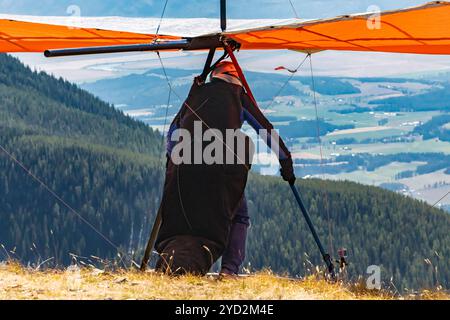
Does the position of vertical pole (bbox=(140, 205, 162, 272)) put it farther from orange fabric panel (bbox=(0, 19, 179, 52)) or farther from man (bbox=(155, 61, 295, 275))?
orange fabric panel (bbox=(0, 19, 179, 52))

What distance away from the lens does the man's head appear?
11242 millimetres

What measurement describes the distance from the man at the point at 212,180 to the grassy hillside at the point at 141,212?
371 ft

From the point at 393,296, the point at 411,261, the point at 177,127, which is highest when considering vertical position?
the point at 177,127

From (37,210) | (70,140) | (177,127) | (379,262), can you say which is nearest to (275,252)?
(379,262)

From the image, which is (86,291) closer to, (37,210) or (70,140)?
(37,210)

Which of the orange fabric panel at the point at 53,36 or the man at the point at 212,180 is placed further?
the orange fabric panel at the point at 53,36

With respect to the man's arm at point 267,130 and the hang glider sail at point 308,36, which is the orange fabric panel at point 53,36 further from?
the man's arm at point 267,130

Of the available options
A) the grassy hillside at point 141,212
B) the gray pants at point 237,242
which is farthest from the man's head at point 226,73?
the grassy hillside at point 141,212

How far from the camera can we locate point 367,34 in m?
12.0

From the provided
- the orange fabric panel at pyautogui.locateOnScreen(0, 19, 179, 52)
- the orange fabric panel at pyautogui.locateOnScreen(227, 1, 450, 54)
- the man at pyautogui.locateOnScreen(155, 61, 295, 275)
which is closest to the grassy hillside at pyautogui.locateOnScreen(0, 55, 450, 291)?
the orange fabric panel at pyautogui.locateOnScreen(0, 19, 179, 52)

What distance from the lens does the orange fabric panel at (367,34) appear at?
1066 cm

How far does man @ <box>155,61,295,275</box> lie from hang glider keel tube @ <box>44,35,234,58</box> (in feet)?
1.91
